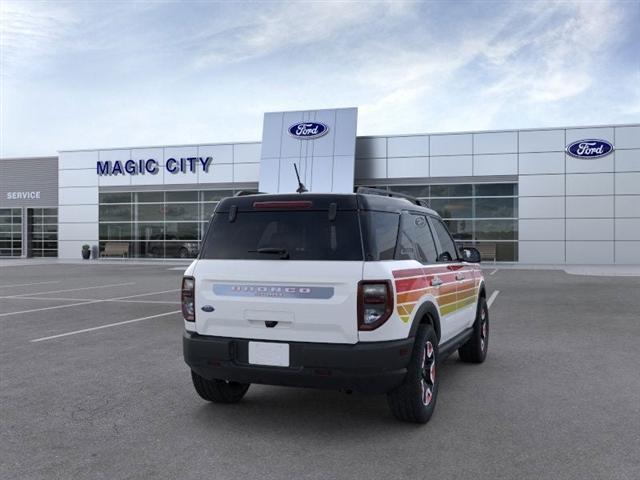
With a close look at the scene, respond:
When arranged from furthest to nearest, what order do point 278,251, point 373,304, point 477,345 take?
point 477,345
point 278,251
point 373,304

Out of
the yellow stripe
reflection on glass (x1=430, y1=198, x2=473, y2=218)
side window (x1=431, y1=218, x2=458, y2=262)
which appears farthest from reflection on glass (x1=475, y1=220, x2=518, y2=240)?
side window (x1=431, y1=218, x2=458, y2=262)

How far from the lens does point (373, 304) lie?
4363 mm

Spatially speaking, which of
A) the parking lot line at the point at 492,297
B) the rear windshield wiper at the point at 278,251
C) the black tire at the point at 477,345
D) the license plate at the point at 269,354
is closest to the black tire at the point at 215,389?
the license plate at the point at 269,354

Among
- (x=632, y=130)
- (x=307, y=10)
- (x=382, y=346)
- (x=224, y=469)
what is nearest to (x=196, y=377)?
(x=224, y=469)

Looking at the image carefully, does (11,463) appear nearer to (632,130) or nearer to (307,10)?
(307,10)

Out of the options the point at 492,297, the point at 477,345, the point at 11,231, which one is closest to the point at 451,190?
the point at 492,297

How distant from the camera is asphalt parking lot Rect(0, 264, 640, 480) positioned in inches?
155

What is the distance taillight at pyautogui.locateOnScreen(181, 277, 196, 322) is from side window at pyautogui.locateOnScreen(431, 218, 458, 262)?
2407 mm

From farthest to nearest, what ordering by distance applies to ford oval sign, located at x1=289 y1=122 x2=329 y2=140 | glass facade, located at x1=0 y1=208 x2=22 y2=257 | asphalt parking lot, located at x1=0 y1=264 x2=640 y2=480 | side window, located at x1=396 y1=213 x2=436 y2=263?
glass facade, located at x1=0 y1=208 x2=22 y2=257 < ford oval sign, located at x1=289 y1=122 x2=329 y2=140 < side window, located at x1=396 y1=213 x2=436 y2=263 < asphalt parking lot, located at x1=0 y1=264 x2=640 y2=480

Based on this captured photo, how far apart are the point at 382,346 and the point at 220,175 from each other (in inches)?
1184

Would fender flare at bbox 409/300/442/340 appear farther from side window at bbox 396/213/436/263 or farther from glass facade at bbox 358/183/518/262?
glass facade at bbox 358/183/518/262

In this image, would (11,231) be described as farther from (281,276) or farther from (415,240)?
(281,276)

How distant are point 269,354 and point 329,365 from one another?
0.48m

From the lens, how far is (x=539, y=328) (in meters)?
9.73
